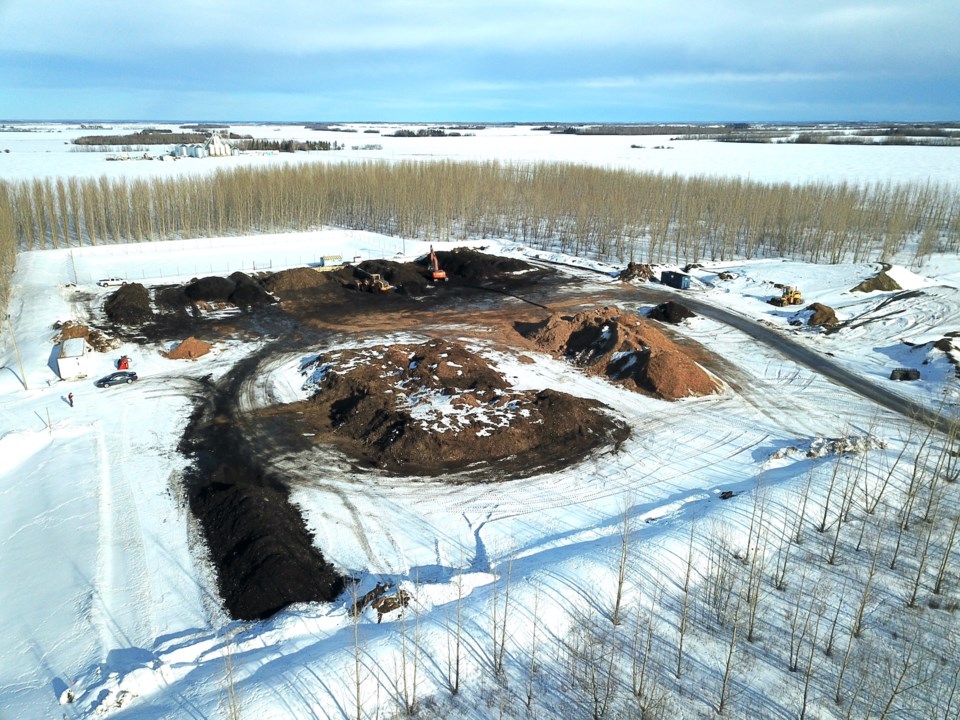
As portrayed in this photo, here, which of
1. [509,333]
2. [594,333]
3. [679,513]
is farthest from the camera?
[509,333]

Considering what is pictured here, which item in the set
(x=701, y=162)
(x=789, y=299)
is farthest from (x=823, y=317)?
(x=701, y=162)

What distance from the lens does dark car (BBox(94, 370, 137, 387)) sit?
24.7 metres

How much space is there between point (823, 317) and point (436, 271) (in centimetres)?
2398

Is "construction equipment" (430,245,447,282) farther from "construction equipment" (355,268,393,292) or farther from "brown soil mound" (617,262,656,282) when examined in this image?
"brown soil mound" (617,262,656,282)

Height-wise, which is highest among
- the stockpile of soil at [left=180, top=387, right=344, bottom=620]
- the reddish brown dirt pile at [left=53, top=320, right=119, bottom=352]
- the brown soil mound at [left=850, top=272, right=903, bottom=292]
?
the brown soil mound at [left=850, top=272, right=903, bottom=292]

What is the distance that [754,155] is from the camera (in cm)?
11544

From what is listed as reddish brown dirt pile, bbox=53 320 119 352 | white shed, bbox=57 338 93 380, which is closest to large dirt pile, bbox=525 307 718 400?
white shed, bbox=57 338 93 380

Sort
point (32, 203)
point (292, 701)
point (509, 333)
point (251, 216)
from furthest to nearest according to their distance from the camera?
point (251, 216), point (32, 203), point (509, 333), point (292, 701)

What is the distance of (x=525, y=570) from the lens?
1383 centimetres

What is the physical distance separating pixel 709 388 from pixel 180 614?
67.2ft

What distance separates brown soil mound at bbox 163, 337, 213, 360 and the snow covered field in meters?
1.06

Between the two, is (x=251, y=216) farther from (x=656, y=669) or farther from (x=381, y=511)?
(x=656, y=669)

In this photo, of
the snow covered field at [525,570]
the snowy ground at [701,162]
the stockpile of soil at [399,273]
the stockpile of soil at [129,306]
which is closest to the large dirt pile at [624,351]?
the snow covered field at [525,570]

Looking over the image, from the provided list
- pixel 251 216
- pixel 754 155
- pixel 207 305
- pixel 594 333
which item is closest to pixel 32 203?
pixel 251 216
